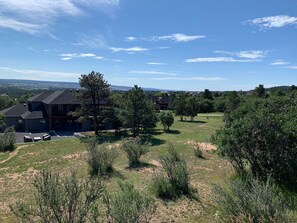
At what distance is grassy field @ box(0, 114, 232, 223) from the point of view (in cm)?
1122

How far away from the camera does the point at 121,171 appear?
18.3 metres

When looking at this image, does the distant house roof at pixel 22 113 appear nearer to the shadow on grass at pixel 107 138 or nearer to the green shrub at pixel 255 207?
the shadow on grass at pixel 107 138

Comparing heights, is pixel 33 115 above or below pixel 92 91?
below

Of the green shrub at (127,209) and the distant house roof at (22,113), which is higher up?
the green shrub at (127,209)

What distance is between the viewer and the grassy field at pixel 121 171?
11224 mm

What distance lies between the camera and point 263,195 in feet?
24.6

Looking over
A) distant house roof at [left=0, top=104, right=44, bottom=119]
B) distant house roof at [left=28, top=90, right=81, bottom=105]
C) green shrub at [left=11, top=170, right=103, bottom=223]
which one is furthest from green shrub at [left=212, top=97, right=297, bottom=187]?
distant house roof at [left=0, top=104, right=44, bottom=119]

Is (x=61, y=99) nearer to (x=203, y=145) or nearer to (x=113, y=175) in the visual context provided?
(x=203, y=145)

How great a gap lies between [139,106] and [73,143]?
8.91 metres

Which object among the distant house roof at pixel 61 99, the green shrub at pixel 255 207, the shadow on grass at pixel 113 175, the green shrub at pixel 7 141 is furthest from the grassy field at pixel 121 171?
the distant house roof at pixel 61 99

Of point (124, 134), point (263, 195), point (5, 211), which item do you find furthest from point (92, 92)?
point (263, 195)

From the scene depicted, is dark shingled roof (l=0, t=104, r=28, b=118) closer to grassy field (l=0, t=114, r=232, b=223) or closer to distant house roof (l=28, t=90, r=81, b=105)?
distant house roof (l=28, t=90, r=81, b=105)

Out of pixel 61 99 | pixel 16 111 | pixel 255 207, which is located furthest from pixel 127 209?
pixel 16 111

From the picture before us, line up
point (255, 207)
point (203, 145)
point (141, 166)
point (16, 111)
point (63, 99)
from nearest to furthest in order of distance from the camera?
point (255, 207) → point (141, 166) → point (203, 145) → point (63, 99) → point (16, 111)
